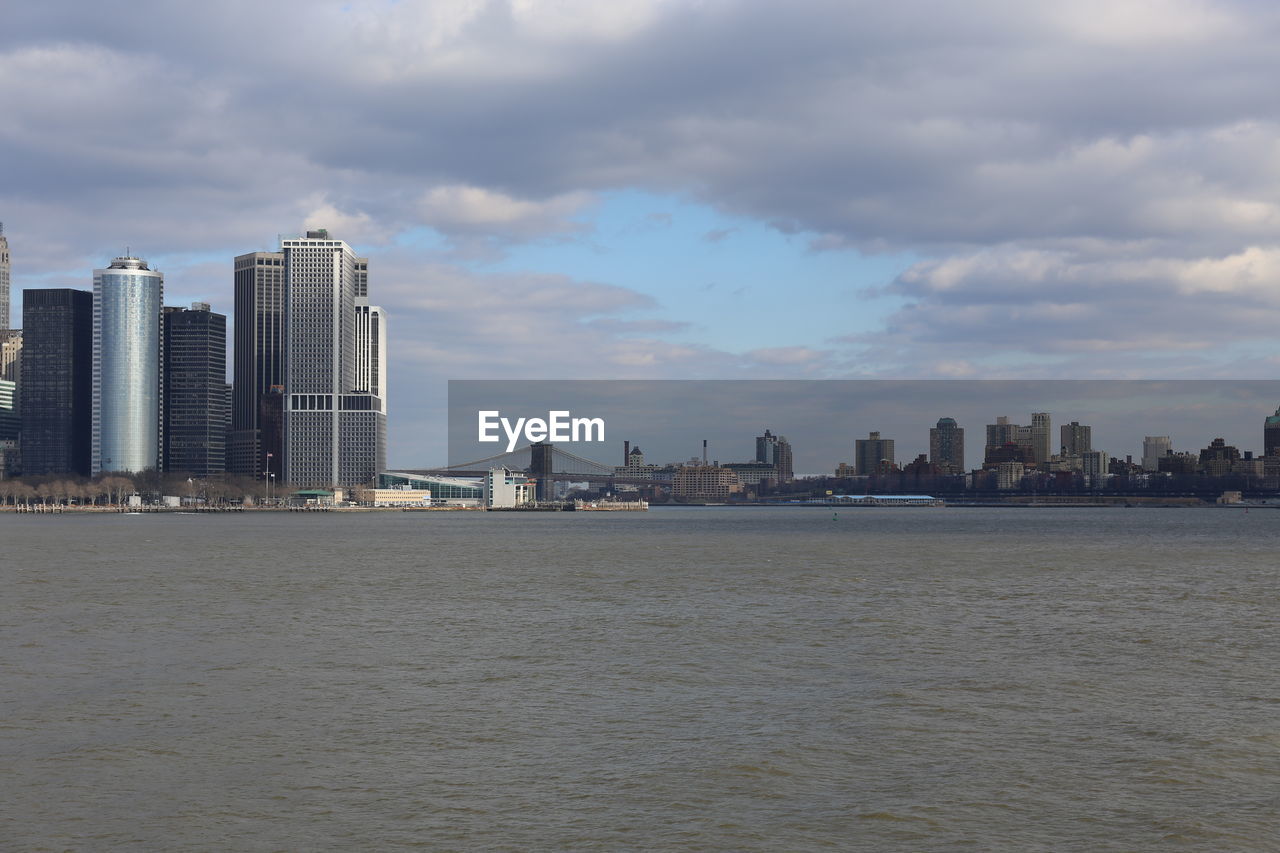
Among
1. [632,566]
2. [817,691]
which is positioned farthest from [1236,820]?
[632,566]

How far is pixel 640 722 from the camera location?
23.0 metres

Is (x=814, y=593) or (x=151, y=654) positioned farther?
(x=814, y=593)

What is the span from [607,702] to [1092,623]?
21759 mm

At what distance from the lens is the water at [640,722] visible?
16.2m

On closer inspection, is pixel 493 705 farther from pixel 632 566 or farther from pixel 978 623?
pixel 632 566

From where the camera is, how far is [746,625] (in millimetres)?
39781

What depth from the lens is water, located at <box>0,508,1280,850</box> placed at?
16.2 metres

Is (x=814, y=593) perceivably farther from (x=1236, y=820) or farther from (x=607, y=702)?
(x=1236, y=820)

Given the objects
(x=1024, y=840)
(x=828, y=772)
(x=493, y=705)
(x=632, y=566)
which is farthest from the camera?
(x=632, y=566)

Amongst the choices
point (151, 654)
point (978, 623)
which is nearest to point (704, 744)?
point (151, 654)

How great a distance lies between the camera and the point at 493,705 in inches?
984

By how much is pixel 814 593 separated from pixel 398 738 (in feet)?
112

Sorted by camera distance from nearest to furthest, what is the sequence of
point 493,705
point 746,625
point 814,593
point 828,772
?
point 828,772 < point 493,705 < point 746,625 < point 814,593

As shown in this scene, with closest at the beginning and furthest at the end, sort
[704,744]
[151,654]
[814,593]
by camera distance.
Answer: [704,744] < [151,654] < [814,593]
